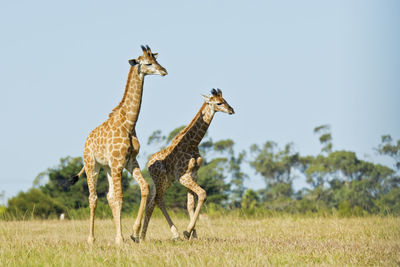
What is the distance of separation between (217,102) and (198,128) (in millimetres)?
678

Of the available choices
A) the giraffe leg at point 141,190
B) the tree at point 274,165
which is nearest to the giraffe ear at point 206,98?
the giraffe leg at point 141,190

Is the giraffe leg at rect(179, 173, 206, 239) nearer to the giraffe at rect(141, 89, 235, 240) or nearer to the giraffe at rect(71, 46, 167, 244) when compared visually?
the giraffe at rect(141, 89, 235, 240)

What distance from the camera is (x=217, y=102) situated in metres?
11.7

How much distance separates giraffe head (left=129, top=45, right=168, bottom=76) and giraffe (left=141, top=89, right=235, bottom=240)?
1700 mm

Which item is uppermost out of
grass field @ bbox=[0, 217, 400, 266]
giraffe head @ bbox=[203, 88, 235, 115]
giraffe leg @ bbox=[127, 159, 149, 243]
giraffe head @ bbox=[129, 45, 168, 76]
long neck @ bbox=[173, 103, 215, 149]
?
giraffe head @ bbox=[129, 45, 168, 76]

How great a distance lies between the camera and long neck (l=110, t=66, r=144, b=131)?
10.6 meters

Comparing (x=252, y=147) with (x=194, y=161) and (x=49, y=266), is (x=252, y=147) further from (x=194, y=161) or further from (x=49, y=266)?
(x=49, y=266)

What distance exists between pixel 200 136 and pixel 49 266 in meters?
4.71

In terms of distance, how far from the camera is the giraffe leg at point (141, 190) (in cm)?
1012

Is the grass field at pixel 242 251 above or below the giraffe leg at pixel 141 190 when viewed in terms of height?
below

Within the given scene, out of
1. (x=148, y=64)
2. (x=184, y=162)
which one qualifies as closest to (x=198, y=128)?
(x=184, y=162)

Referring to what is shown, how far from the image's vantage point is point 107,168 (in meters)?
10.9

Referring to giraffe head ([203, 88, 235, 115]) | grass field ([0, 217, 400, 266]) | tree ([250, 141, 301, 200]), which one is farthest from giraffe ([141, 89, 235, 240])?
tree ([250, 141, 301, 200])

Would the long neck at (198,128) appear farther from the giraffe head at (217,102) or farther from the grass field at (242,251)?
the grass field at (242,251)
